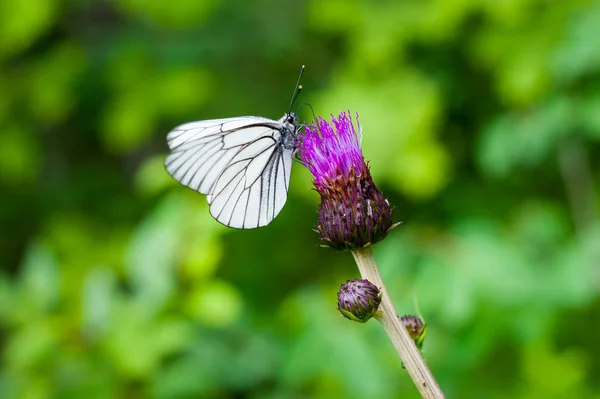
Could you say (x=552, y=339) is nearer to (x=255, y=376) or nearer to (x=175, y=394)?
(x=255, y=376)

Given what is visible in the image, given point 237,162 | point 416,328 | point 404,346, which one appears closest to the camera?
point 404,346

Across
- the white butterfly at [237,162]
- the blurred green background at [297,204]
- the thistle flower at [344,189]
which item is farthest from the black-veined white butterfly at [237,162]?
the blurred green background at [297,204]

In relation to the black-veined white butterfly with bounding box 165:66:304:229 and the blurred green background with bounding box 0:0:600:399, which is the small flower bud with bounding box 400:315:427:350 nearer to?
the black-veined white butterfly with bounding box 165:66:304:229

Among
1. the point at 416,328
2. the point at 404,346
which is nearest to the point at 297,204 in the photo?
the point at 416,328

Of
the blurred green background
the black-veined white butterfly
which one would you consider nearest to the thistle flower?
the black-veined white butterfly

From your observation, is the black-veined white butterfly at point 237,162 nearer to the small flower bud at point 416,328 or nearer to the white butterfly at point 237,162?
the white butterfly at point 237,162

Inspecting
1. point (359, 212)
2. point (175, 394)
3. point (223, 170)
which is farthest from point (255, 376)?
point (359, 212)

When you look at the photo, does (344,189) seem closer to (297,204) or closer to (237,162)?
(237,162)
